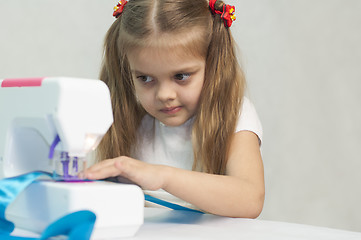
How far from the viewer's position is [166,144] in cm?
204

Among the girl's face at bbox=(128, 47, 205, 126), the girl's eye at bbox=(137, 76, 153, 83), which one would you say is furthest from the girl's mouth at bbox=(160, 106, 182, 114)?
the girl's eye at bbox=(137, 76, 153, 83)

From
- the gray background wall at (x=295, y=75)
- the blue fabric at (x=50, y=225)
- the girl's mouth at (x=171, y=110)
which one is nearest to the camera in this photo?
the blue fabric at (x=50, y=225)

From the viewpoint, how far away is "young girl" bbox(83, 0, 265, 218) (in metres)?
1.65

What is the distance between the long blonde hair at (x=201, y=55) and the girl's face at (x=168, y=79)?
0.03 metres

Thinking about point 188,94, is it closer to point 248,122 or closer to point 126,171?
point 248,122

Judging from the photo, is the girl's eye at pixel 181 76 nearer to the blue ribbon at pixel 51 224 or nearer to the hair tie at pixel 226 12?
the hair tie at pixel 226 12

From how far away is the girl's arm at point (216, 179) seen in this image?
1207 millimetres

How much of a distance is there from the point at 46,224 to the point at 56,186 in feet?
0.30

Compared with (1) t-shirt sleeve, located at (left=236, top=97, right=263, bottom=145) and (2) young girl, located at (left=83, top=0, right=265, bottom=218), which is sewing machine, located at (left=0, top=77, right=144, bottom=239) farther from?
(1) t-shirt sleeve, located at (left=236, top=97, right=263, bottom=145)

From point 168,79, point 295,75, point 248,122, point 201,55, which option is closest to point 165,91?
point 168,79

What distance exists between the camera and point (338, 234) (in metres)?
1.24

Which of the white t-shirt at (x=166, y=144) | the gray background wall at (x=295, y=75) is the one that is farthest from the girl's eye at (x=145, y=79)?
the gray background wall at (x=295, y=75)

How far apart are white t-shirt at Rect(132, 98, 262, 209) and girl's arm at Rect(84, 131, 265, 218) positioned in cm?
20

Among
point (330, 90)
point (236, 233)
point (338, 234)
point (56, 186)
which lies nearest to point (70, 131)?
point (56, 186)
